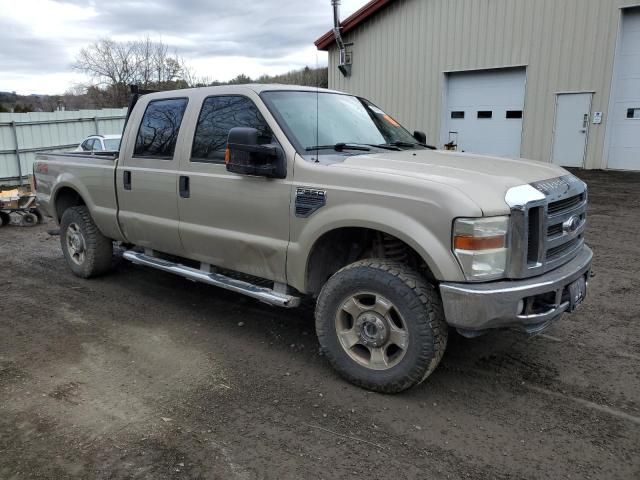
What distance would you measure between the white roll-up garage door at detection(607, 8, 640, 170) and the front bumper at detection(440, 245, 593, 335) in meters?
12.5

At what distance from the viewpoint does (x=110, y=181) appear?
5.46 meters

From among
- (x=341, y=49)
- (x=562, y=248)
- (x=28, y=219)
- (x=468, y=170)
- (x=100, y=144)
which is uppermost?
(x=341, y=49)

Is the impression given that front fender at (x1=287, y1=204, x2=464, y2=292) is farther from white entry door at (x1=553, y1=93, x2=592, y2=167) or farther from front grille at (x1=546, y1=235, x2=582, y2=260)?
white entry door at (x1=553, y1=93, x2=592, y2=167)

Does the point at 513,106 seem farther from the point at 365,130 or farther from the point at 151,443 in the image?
the point at 151,443

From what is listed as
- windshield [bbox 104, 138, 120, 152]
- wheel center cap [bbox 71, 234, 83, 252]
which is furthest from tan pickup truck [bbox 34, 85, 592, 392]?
windshield [bbox 104, 138, 120, 152]

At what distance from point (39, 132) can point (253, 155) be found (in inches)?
667

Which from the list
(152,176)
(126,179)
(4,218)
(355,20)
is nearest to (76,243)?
(126,179)

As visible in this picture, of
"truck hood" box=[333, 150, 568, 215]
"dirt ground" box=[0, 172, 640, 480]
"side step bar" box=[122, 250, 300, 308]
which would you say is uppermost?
"truck hood" box=[333, 150, 568, 215]

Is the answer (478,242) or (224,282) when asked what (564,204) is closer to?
(478,242)

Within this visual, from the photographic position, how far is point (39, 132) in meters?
18.0

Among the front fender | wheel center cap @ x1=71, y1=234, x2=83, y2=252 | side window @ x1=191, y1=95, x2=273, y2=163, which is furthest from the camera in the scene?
wheel center cap @ x1=71, y1=234, x2=83, y2=252

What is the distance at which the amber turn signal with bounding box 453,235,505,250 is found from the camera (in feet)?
9.91

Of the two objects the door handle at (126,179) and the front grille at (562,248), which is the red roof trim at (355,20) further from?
→ the front grille at (562,248)

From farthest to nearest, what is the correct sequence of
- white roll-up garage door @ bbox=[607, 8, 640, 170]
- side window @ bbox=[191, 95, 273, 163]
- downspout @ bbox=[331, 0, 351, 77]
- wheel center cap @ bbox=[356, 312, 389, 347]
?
1. downspout @ bbox=[331, 0, 351, 77]
2. white roll-up garage door @ bbox=[607, 8, 640, 170]
3. side window @ bbox=[191, 95, 273, 163]
4. wheel center cap @ bbox=[356, 312, 389, 347]
